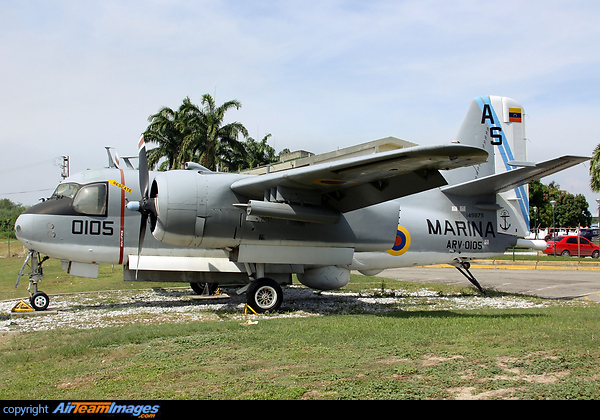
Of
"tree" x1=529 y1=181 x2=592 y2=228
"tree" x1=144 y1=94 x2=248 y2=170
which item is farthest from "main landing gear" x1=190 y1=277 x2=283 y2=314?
"tree" x1=529 y1=181 x2=592 y2=228

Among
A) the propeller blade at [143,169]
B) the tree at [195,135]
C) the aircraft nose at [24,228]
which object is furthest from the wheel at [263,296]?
the tree at [195,135]

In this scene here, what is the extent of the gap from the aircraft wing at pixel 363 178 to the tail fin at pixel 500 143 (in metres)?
Result: 5.25

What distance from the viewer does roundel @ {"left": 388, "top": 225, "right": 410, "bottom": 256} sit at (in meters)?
14.0

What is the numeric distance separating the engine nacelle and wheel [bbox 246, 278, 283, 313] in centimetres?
203

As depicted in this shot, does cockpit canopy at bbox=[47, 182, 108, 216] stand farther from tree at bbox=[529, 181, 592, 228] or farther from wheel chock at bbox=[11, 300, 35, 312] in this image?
tree at bbox=[529, 181, 592, 228]

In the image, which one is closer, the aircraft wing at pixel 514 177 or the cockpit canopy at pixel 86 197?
the aircraft wing at pixel 514 177

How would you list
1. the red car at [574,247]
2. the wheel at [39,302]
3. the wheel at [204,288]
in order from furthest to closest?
the red car at [574,247]
the wheel at [204,288]
the wheel at [39,302]

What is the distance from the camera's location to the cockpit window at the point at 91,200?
40.5 ft

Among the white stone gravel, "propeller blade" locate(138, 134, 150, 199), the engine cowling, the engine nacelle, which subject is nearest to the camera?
the engine cowling

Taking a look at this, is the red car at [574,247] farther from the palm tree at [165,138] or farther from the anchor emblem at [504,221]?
the palm tree at [165,138]

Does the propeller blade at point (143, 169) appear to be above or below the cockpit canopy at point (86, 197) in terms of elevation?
above

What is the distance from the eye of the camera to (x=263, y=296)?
36.7ft

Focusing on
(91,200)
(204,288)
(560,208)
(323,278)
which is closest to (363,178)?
(323,278)

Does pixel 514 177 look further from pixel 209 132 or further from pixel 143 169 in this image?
pixel 209 132
